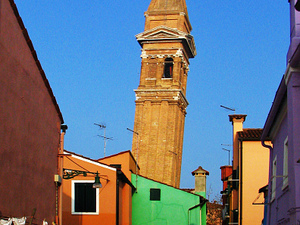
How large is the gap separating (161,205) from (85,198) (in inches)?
302

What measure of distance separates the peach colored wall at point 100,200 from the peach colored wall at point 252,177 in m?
5.72

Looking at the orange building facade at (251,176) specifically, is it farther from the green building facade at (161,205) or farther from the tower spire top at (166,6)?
the tower spire top at (166,6)

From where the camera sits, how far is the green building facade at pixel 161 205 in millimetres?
28109

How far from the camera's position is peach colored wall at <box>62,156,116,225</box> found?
21.0 metres

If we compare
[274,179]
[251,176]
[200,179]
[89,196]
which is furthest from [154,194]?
[274,179]

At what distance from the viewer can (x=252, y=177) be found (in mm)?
24453

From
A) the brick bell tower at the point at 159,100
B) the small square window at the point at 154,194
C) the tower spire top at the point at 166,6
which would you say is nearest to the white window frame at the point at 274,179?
the small square window at the point at 154,194

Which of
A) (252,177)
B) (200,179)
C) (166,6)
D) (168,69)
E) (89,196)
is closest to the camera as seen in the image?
(89,196)

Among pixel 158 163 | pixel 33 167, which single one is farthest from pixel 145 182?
pixel 158 163

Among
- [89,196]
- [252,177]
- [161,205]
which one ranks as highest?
[252,177]

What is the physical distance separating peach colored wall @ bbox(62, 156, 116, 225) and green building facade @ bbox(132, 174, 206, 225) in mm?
6571

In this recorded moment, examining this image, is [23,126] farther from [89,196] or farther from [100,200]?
[100,200]

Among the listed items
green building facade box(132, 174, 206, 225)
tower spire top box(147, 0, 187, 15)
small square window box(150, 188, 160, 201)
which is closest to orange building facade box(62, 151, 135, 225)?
green building facade box(132, 174, 206, 225)

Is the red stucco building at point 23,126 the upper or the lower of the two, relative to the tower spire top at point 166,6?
lower
